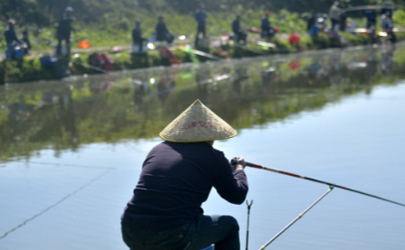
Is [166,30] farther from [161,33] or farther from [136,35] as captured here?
[136,35]

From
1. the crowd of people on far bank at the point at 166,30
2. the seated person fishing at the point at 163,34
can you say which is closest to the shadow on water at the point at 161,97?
the crowd of people on far bank at the point at 166,30

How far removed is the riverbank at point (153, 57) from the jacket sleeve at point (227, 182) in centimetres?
1551

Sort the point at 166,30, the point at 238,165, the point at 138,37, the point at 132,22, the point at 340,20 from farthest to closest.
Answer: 1. the point at 340,20
2. the point at 132,22
3. the point at 166,30
4. the point at 138,37
5. the point at 238,165

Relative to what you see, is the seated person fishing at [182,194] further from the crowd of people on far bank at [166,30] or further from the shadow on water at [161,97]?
the crowd of people on far bank at [166,30]

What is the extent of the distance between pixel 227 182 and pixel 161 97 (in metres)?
10.1

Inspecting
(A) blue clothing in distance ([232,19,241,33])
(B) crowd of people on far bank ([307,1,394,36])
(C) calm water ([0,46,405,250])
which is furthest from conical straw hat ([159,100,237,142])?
(B) crowd of people on far bank ([307,1,394,36])

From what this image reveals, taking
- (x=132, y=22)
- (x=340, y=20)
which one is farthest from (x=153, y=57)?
(x=340, y=20)

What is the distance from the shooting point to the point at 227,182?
12.5 feet

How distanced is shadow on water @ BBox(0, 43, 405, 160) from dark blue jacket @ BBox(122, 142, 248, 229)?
16.6ft

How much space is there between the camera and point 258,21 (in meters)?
36.7

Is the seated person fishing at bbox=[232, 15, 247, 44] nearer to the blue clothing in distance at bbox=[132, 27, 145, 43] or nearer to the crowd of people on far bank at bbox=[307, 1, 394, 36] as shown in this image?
the crowd of people on far bank at bbox=[307, 1, 394, 36]

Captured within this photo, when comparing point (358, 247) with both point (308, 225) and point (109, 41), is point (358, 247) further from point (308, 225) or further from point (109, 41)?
point (109, 41)

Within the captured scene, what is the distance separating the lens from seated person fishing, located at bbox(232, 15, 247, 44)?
25.7 metres

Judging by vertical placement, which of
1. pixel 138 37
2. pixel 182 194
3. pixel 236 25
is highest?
pixel 236 25
